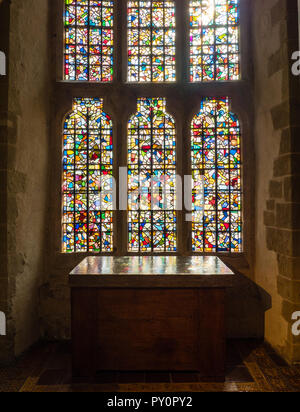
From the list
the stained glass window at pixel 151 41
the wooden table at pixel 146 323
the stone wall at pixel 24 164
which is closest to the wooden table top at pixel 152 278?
the wooden table at pixel 146 323

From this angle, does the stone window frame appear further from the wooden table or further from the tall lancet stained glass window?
the wooden table

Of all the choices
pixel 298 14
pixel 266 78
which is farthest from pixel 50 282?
pixel 298 14

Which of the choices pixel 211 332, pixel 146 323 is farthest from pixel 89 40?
pixel 211 332

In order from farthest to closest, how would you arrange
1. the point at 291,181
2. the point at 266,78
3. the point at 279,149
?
the point at 266,78
the point at 279,149
the point at 291,181

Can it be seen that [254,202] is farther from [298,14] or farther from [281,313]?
[298,14]

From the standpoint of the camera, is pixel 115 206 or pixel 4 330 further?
pixel 115 206

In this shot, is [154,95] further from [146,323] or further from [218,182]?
[146,323]

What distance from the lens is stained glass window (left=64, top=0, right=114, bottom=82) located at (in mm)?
4934

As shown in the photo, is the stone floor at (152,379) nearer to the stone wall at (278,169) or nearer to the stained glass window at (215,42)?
the stone wall at (278,169)

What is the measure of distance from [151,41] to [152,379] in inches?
178

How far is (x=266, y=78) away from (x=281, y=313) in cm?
295

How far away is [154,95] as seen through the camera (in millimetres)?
4887

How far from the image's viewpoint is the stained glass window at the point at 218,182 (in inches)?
189

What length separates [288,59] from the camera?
3734 millimetres
